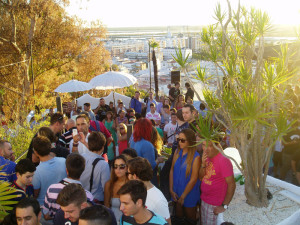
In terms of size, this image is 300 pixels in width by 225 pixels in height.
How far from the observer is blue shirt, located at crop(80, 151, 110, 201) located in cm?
332

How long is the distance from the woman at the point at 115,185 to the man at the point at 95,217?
98 cm

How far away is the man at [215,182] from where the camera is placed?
10.9 feet

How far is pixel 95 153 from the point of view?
11.5 feet

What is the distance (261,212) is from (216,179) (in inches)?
32.1

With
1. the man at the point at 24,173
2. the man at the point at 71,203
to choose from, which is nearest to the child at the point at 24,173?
the man at the point at 24,173

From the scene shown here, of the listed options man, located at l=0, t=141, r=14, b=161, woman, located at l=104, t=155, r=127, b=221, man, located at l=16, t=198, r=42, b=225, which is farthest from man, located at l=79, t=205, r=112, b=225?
man, located at l=0, t=141, r=14, b=161

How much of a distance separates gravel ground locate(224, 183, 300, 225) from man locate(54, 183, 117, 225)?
193cm

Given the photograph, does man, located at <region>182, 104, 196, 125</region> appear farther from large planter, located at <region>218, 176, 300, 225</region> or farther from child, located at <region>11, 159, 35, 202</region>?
child, located at <region>11, 159, 35, 202</region>

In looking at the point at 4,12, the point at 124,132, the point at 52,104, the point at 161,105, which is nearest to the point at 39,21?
the point at 4,12

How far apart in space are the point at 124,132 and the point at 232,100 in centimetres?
247

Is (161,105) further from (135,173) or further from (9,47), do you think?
(9,47)

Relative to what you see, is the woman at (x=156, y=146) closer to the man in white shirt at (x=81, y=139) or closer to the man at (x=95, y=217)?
the man in white shirt at (x=81, y=139)

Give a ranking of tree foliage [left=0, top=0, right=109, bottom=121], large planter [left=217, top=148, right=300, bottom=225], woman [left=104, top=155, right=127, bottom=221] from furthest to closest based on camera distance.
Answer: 1. tree foliage [left=0, top=0, right=109, bottom=121]
2. large planter [left=217, top=148, right=300, bottom=225]
3. woman [left=104, top=155, right=127, bottom=221]

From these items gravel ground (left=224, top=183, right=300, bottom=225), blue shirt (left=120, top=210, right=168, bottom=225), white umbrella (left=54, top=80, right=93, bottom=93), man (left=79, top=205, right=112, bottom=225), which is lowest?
gravel ground (left=224, top=183, right=300, bottom=225)
